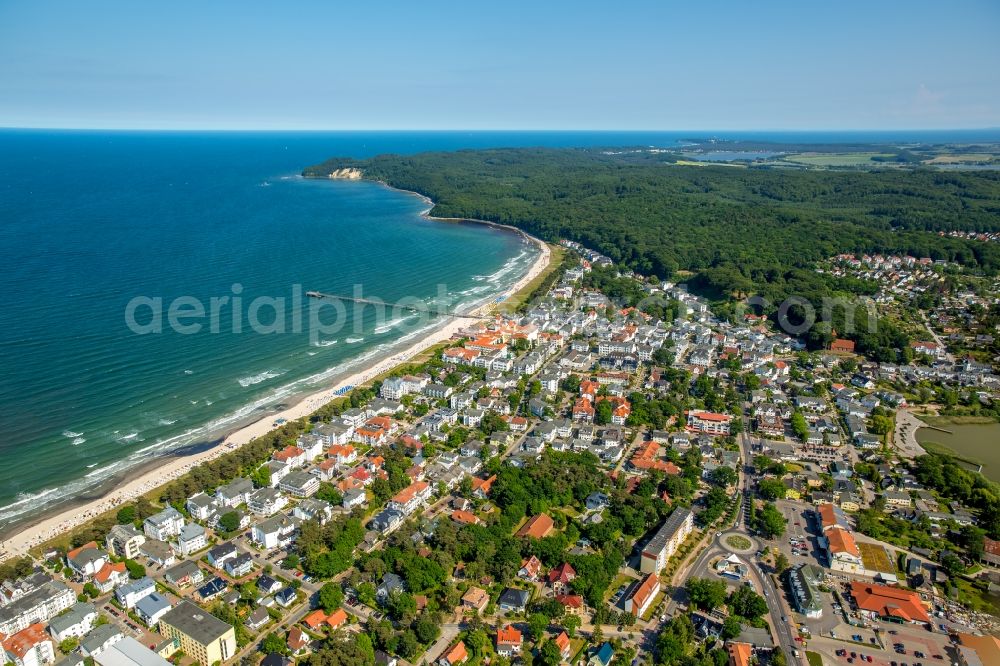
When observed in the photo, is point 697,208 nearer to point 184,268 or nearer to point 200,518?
point 184,268

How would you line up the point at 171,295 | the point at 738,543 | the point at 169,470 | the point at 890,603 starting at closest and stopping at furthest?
the point at 890,603 → the point at 738,543 → the point at 169,470 → the point at 171,295

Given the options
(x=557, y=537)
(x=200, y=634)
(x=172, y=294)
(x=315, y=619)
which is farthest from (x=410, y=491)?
(x=172, y=294)

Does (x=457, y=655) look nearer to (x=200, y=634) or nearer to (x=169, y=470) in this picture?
(x=200, y=634)

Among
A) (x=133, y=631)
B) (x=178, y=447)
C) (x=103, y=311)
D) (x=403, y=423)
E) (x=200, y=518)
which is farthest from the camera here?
(x=103, y=311)

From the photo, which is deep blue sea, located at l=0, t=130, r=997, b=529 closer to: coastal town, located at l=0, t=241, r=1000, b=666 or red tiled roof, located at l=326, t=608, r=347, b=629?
coastal town, located at l=0, t=241, r=1000, b=666

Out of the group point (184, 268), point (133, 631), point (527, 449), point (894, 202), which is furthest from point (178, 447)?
point (894, 202)

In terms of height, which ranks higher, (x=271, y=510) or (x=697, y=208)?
(x=697, y=208)

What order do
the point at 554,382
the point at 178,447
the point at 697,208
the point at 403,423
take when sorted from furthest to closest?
the point at 697,208
the point at 554,382
the point at 403,423
the point at 178,447

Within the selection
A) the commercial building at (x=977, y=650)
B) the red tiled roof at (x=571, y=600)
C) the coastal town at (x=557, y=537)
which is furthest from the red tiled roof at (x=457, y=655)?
the commercial building at (x=977, y=650)
